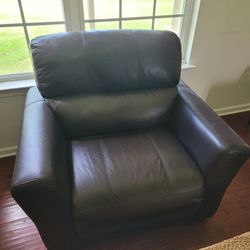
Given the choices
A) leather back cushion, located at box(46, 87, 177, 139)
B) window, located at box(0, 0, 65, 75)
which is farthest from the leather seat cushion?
window, located at box(0, 0, 65, 75)

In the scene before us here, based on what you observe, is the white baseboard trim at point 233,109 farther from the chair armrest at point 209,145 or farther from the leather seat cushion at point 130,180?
the leather seat cushion at point 130,180

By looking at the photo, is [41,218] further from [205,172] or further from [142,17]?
[142,17]

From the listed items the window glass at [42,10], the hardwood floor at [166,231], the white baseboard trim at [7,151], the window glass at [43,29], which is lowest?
the hardwood floor at [166,231]

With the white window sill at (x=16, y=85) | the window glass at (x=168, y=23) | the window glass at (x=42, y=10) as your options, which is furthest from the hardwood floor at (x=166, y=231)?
the window glass at (x=168, y=23)

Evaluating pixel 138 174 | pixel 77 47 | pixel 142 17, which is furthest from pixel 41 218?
pixel 142 17

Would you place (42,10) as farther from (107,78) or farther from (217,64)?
(217,64)

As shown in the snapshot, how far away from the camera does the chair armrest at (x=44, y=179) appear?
2.73ft

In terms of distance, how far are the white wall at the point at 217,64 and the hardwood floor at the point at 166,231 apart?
546 mm

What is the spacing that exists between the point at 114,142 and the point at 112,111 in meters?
0.19

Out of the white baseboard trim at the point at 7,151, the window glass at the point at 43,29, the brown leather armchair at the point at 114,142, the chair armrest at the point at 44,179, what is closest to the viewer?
the chair armrest at the point at 44,179

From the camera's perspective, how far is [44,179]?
834 millimetres

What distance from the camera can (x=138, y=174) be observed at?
1.10m

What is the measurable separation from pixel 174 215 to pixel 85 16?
4.47 ft

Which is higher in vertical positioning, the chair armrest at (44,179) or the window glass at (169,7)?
the window glass at (169,7)
